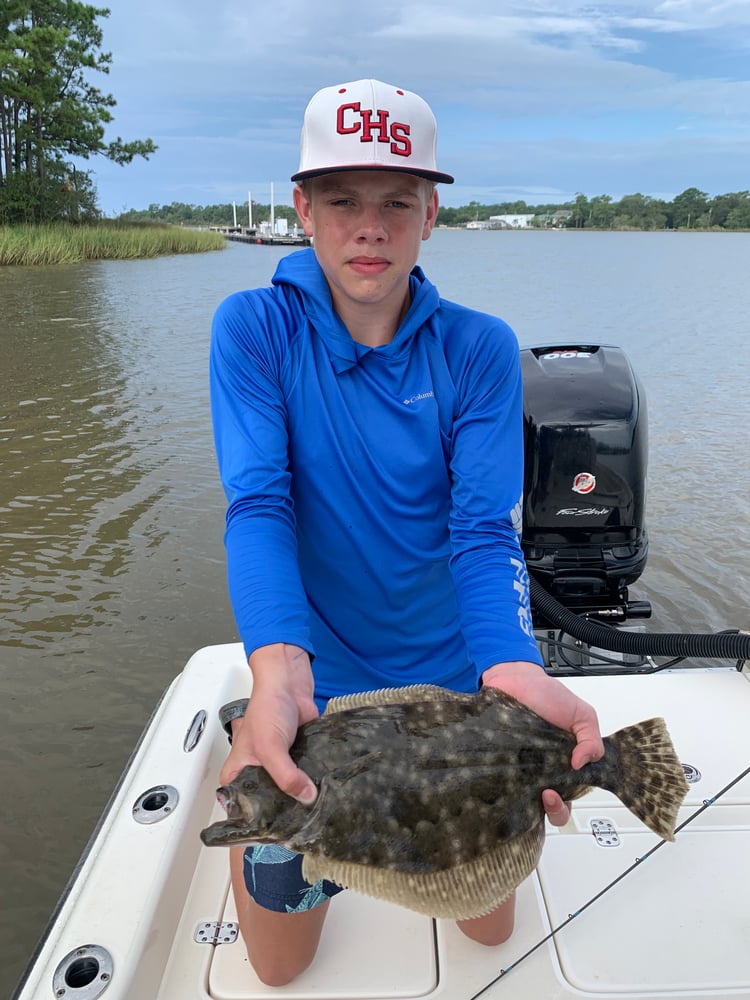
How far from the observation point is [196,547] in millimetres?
6629

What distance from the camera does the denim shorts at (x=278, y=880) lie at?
2.00 meters

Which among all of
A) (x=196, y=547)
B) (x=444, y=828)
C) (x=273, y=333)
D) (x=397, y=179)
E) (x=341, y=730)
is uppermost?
(x=397, y=179)

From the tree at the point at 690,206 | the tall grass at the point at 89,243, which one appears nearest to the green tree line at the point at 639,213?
the tree at the point at 690,206

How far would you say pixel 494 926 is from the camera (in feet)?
6.97

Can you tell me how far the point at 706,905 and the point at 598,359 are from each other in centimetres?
263

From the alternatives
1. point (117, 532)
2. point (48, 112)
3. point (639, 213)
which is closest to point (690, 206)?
point (639, 213)

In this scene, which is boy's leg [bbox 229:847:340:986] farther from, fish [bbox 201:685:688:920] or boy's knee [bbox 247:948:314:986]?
fish [bbox 201:685:688:920]

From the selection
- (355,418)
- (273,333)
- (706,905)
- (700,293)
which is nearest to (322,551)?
(355,418)

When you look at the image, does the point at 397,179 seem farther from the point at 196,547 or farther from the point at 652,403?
the point at 652,403

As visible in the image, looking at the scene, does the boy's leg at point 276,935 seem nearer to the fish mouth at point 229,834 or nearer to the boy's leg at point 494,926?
the boy's leg at point 494,926

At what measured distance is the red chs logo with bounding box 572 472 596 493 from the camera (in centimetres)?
367

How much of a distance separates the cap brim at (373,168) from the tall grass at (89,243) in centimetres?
2840

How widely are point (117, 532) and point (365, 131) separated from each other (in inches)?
218

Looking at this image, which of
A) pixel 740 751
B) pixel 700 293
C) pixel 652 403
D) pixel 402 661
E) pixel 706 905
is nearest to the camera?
pixel 706 905
